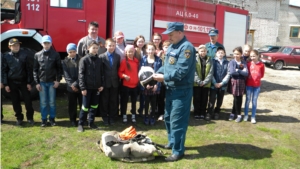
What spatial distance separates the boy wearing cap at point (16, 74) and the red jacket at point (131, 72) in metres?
1.63

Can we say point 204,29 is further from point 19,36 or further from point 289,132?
point 19,36

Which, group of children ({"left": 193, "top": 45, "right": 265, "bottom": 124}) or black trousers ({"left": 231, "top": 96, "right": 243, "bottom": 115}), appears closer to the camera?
group of children ({"left": 193, "top": 45, "right": 265, "bottom": 124})

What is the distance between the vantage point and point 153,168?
11.6 feet

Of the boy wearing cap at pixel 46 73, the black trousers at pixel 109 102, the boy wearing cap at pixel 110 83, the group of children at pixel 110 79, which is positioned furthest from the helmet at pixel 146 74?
the boy wearing cap at pixel 46 73

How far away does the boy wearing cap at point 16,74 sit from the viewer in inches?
186

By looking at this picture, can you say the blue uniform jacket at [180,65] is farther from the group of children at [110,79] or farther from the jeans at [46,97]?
the jeans at [46,97]

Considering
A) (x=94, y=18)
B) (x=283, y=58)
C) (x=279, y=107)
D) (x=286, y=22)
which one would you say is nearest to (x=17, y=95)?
(x=94, y=18)

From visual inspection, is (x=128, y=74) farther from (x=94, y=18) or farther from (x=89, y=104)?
(x=94, y=18)

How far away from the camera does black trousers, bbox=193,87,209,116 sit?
577cm

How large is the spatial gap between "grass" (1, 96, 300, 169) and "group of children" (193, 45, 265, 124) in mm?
458

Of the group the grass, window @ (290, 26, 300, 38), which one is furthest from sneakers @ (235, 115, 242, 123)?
window @ (290, 26, 300, 38)

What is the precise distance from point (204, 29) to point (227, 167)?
19.3ft

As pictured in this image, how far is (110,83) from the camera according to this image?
498cm

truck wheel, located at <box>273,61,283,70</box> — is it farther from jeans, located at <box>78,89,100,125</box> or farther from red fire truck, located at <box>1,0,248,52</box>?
jeans, located at <box>78,89,100,125</box>
